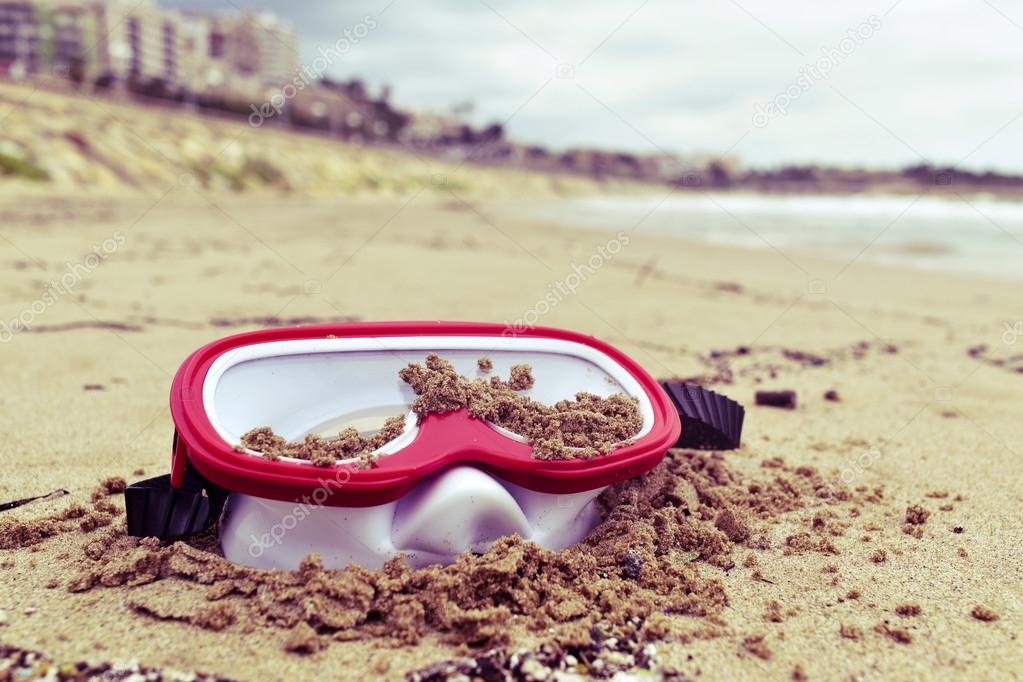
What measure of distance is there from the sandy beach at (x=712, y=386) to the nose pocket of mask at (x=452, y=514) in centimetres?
28

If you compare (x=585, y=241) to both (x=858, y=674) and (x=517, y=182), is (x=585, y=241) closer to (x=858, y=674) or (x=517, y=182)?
(x=858, y=674)

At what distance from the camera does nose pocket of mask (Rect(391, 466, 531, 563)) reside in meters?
2.09

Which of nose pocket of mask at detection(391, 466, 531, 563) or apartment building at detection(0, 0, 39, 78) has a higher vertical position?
nose pocket of mask at detection(391, 466, 531, 563)

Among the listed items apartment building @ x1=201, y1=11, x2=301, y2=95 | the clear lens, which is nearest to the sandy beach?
the clear lens

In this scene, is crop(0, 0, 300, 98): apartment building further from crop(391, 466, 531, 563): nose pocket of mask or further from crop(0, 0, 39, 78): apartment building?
crop(391, 466, 531, 563): nose pocket of mask

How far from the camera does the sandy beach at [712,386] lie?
192 cm

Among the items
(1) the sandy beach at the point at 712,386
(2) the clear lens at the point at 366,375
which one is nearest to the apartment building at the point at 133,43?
(1) the sandy beach at the point at 712,386

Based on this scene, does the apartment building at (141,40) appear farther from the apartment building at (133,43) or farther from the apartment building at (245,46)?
the apartment building at (245,46)

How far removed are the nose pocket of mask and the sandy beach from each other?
0.28 metres

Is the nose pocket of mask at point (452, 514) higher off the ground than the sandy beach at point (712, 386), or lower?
higher

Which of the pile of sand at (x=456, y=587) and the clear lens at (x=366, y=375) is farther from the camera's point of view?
the clear lens at (x=366, y=375)

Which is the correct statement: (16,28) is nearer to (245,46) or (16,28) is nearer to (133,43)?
(133,43)

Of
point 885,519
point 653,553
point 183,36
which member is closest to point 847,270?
point 885,519

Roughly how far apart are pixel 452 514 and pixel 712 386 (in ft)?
9.60
